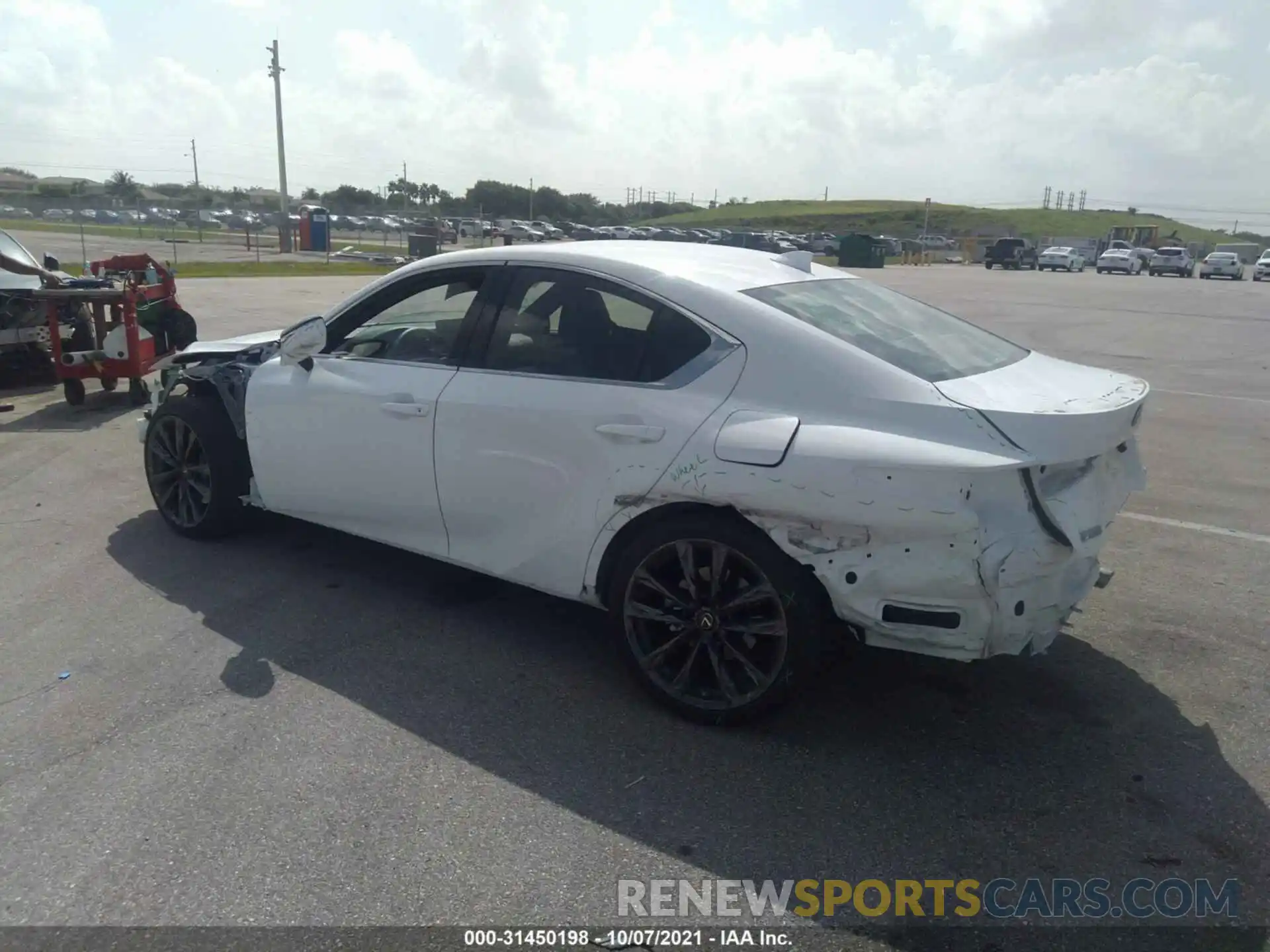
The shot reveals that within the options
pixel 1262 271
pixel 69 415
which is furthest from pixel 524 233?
pixel 69 415

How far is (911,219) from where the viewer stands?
110 meters

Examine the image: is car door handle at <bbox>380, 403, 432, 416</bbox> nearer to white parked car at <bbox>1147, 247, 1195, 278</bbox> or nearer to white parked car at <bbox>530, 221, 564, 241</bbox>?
white parked car at <bbox>530, 221, 564, 241</bbox>

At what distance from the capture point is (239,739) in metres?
3.48

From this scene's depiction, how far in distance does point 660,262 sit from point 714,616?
1486 mm

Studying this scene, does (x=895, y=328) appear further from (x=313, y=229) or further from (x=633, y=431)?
(x=313, y=229)

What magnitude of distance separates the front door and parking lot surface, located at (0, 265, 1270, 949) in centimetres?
45

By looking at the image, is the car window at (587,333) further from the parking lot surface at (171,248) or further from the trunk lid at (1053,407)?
the parking lot surface at (171,248)

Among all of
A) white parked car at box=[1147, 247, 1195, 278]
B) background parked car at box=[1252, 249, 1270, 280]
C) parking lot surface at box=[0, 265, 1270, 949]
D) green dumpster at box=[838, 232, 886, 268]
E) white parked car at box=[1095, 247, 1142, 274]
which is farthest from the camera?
white parked car at box=[1095, 247, 1142, 274]

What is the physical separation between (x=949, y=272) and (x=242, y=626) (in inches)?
1903

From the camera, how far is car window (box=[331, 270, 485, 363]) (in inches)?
172

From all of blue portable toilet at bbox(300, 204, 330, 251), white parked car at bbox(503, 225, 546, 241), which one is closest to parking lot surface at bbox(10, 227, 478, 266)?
blue portable toilet at bbox(300, 204, 330, 251)

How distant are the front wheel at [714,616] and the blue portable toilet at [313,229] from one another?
1559 inches

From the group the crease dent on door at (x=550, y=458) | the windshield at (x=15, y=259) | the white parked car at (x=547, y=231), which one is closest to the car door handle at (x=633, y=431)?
the crease dent on door at (x=550, y=458)

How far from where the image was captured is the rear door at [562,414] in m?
3.63
